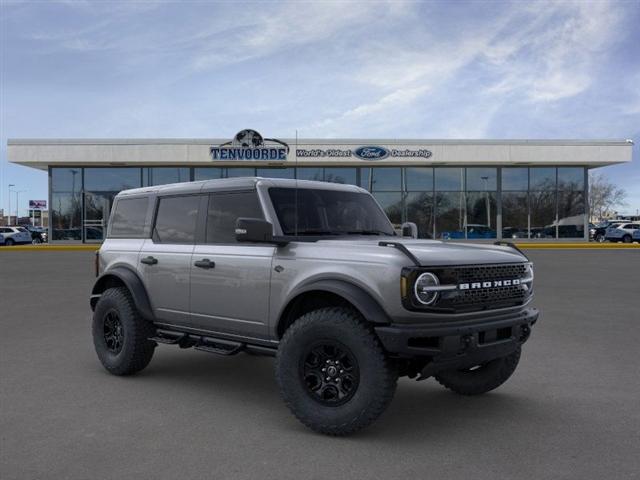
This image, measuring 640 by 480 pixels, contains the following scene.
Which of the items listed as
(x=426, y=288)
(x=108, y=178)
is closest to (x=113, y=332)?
(x=426, y=288)

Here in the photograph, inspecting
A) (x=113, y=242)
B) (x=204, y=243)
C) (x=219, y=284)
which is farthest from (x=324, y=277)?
(x=113, y=242)

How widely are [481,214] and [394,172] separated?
6.28 metres

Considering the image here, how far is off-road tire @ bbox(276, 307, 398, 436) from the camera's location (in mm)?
4355

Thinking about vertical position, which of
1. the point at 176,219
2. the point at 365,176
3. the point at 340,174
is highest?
the point at 340,174

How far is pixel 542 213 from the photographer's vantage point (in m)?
39.9

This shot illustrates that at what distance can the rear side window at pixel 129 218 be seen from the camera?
266 inches

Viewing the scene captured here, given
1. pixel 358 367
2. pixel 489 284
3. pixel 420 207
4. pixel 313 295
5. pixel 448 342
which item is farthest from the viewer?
pixel 420 207

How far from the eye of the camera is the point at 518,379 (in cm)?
628

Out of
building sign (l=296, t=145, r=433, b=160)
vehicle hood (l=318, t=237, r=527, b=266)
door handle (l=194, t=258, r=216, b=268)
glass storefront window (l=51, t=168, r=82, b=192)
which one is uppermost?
building sign (l=296, t=145, r=433, b=160)

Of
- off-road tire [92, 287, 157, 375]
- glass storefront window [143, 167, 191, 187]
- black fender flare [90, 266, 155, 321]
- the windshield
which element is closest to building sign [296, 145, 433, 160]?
glass storefront window [143, 167, 191, 187]

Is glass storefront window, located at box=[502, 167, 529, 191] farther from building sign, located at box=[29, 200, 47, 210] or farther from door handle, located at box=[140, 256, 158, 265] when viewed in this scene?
building sign, located at box=[29, 200, 47, 210]

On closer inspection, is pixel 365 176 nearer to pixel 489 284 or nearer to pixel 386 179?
pixel 386 179

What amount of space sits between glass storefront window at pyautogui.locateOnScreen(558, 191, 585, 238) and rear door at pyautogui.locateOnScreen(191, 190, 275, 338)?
3804cm

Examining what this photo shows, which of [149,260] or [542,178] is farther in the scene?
[542,178]
